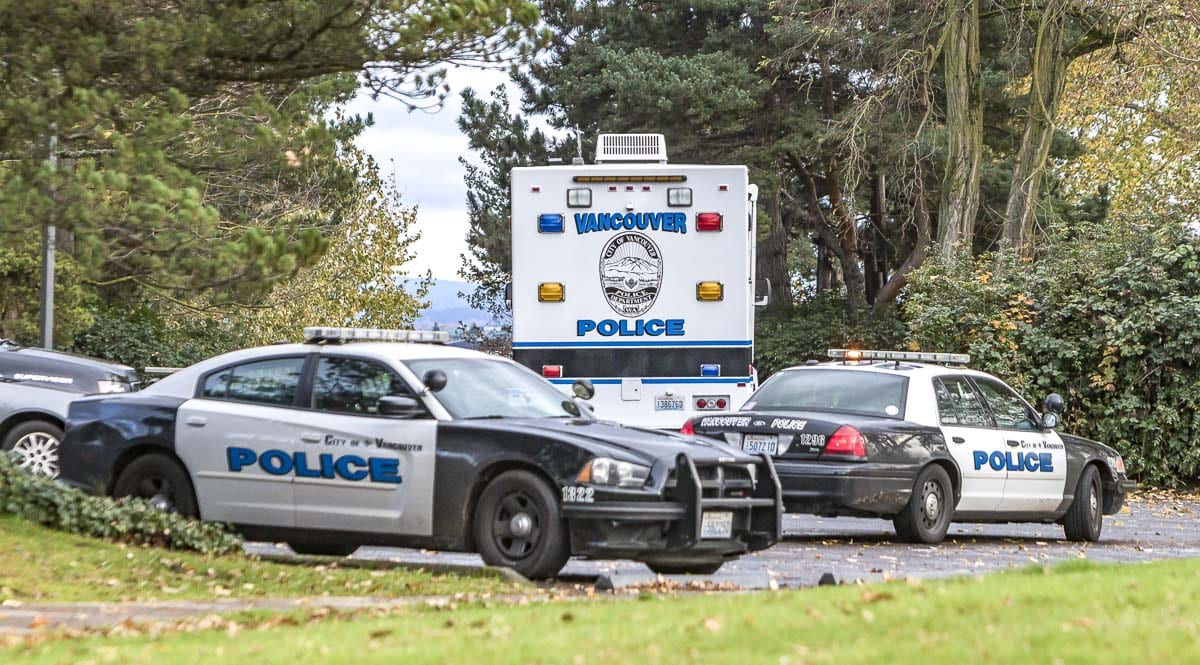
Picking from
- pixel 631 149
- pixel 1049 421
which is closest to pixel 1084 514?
pixel 1049 421

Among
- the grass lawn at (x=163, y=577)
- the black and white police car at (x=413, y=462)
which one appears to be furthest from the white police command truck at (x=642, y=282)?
the grass lawn at (x=163, y=577)

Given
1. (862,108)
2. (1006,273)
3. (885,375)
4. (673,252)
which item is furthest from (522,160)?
(885,375)

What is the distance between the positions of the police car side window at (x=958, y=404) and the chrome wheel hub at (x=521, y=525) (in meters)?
5.00

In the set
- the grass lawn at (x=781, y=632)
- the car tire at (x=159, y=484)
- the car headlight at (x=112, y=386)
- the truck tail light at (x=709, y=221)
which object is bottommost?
the grass lawn at (x=781, y=632)

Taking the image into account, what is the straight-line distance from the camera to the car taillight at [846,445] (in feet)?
44.1

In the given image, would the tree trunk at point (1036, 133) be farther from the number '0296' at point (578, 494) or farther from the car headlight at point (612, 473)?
the number '0296' at point (578, 494)

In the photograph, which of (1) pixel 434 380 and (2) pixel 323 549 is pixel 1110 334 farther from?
(1) pixel 434 380

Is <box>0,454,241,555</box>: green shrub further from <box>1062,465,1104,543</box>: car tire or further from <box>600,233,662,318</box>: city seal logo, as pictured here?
<box>1062,465,1104,543</box>: car tire

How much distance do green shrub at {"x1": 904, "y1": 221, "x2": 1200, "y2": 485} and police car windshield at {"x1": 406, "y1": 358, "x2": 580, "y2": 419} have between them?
12499 mm

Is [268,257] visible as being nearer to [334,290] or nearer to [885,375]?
[885,375]

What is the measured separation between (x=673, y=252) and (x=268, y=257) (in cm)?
604

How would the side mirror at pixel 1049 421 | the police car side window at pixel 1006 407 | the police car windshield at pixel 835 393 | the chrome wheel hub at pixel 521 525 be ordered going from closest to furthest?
the chrome wheel hub at pixel 521 525
the police car windshield at pixel 835 393
the police car side window at pixel 1006 407
the side mirror at pixel 1049 421

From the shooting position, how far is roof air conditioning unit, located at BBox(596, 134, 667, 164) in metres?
18.0

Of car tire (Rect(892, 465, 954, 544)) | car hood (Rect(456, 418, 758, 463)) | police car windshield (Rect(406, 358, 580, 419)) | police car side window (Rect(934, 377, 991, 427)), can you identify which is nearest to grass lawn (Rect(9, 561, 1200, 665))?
car hood (Rect(456, 418, 758, 463))
